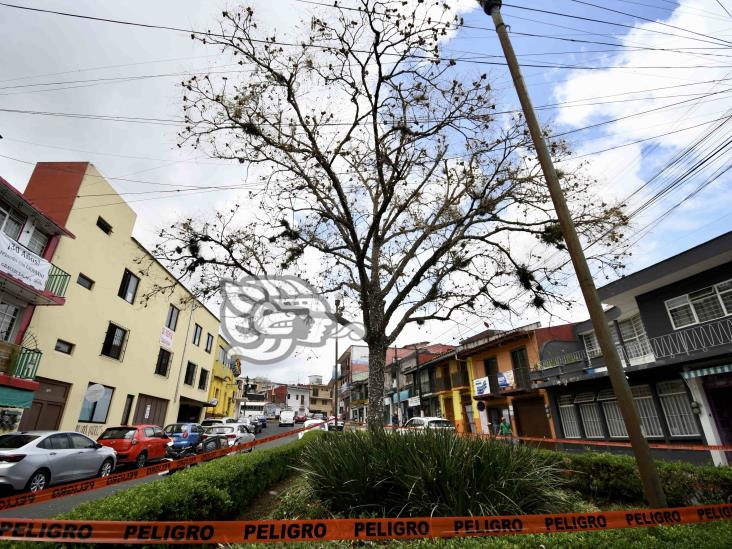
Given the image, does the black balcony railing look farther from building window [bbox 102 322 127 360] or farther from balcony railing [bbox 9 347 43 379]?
balcony railing [bbox 9 347 43 379]

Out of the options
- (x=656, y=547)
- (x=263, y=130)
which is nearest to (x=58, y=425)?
(x=263, y=130)

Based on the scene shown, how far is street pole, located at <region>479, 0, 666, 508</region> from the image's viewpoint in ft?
14.5

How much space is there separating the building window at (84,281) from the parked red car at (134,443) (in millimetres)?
6680

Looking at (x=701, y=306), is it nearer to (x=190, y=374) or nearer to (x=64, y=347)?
(x=64, y=347)

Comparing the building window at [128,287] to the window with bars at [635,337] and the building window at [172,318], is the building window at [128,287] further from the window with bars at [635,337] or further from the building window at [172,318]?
the window with bars at [635,337]

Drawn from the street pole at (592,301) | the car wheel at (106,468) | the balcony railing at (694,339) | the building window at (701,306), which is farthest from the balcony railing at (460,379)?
the street pole at (592,301)

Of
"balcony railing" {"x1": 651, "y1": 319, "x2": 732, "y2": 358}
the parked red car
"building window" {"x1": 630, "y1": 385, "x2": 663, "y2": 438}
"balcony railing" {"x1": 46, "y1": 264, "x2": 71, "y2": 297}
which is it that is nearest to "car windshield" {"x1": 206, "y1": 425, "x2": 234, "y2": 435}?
the parked red car

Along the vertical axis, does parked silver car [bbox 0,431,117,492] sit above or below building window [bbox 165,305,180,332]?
below

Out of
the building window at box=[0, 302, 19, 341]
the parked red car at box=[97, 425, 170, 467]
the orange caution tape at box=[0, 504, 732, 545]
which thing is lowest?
the orange caution tape at box=[0, 504, 732, 545]

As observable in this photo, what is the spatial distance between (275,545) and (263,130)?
9.44 metres

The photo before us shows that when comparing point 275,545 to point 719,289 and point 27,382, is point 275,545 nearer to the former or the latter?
point 27,382

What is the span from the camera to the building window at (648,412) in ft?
51.5

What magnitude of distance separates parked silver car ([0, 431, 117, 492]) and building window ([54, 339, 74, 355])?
21.9ft

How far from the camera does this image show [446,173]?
11875mm
